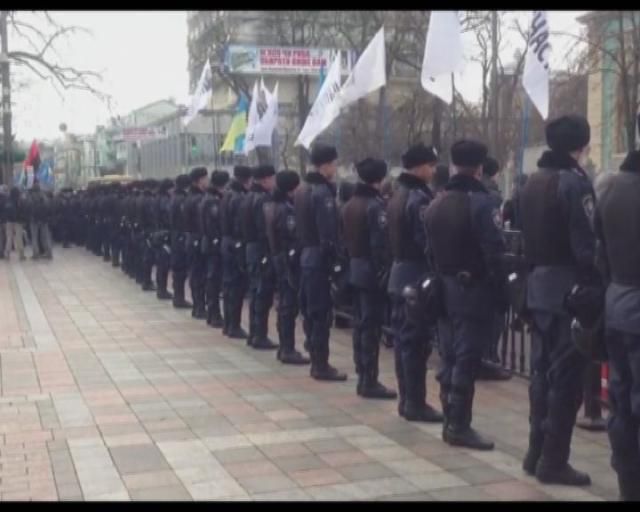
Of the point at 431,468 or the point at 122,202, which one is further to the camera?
the point at 122,202

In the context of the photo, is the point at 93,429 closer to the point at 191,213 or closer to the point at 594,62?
the point at 191,213

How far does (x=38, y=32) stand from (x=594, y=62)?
18.9 meters

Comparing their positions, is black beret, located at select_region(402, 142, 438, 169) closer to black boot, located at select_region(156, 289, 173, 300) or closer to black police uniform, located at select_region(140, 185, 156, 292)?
black boot, located at select_region(156, 289, 173, 300)

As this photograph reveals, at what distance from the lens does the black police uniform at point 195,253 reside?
1186 cm

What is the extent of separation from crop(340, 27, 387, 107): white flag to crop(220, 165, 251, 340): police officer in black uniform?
57.5 inches

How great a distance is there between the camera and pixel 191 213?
12008 millimetres

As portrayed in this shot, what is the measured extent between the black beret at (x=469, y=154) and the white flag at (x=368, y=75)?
14.2 ft

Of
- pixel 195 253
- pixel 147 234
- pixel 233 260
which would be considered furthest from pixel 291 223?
pixel 147 234

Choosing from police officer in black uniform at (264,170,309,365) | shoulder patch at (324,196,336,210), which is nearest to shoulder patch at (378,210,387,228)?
shoulder patch at (324,196,336,210)

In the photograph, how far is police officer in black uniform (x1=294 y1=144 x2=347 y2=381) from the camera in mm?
7898

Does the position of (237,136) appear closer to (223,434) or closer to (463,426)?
(223,434)

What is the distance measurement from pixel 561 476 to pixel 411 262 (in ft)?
6.65

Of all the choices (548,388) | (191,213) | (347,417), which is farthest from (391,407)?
(191,213)
